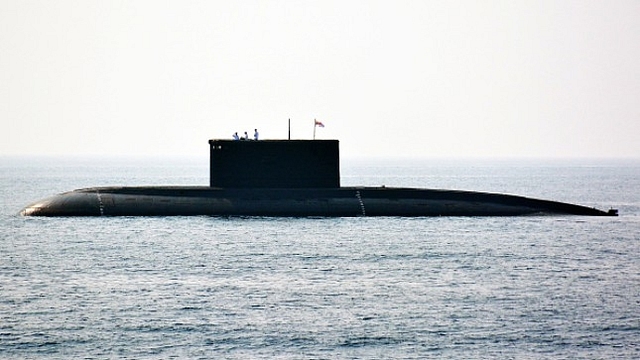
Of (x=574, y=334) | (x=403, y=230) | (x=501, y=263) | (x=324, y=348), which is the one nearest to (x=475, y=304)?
(x=574, y=334)

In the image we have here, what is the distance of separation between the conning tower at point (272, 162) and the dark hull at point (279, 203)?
0.62 metres

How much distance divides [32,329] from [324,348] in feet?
29.0

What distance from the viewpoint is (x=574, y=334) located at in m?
32.7

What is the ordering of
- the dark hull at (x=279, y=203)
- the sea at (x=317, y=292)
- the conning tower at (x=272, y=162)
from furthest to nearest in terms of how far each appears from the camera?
the conning tower at (x=272, y=162), the dark hull at (x=279, y=203), the sea at (x=317, y=292)

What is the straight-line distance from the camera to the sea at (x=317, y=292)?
101 feet

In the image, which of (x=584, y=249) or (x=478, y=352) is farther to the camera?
(x=584, y=249)

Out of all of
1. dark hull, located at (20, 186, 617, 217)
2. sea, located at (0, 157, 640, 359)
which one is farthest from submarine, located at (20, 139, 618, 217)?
sea, located at (0, 157, 640, 359)

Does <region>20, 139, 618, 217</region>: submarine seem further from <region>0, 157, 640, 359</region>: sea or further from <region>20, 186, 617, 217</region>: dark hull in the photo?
<region>0, 157, 640, 359</region>: sea

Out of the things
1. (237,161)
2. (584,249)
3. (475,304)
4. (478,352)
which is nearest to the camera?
(478,352)

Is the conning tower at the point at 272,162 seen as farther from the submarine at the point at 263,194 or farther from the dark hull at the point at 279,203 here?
the dark hull at the point at 279,203

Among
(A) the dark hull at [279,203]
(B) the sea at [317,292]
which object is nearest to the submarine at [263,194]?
(A) the dark hull at [279,203]

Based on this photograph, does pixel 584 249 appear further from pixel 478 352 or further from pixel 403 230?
pixel 478 352

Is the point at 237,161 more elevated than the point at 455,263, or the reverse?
the point at 237,161

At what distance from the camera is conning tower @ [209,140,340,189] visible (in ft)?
202
